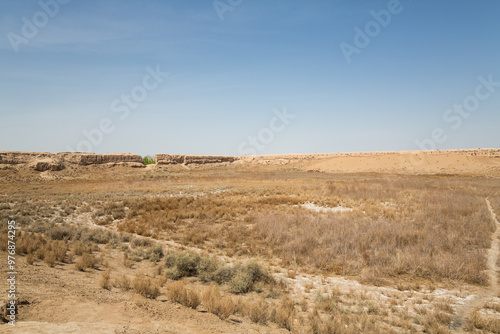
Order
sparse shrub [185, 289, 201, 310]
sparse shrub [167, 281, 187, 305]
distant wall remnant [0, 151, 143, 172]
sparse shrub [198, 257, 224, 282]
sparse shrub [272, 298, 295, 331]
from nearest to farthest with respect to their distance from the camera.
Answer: sparse shrub [272, 298, 295, 331], sparse shrub [185, 289, 201, 310], sparse shrub [167, 281, 187, 305], sparse shrub [198, 257, 224, 282], distant wall remnant [0, 151, 143, 172]

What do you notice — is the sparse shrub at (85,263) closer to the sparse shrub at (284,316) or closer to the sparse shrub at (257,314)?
the sparse shrub at (257,314)


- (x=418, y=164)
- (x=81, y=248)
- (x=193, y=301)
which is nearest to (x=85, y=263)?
(x=81, y=248)

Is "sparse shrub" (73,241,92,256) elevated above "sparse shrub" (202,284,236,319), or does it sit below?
below

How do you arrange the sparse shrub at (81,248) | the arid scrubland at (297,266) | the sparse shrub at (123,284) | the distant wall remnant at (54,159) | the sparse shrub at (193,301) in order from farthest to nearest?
1. the distant wall remnant at (54,159)
2. the sparse shrub at (81,248)
3. the sparse shrub at (123,284)
4. the sparse shrub at (193,301)
5. the arid scrubland at (297,266)

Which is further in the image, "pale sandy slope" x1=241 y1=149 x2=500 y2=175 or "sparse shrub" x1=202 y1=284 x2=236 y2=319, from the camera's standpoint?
"pale sandy slope" x1=241 y1=149 x2=500 y2=175

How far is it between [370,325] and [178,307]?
12.0 ft

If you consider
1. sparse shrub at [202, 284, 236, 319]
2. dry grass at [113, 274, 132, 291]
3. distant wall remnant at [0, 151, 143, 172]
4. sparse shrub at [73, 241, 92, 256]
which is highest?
distant wall remnant at [0, 151, 143, 172]

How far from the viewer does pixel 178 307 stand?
517cm

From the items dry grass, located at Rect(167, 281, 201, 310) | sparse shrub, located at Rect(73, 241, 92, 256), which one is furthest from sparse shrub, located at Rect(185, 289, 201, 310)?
sparse shrub, located at Rect(73, 241, 92, 256)

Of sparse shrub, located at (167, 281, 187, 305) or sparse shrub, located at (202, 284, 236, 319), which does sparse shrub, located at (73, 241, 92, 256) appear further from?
sparse shrub, located at (202, 284, 236, 319)

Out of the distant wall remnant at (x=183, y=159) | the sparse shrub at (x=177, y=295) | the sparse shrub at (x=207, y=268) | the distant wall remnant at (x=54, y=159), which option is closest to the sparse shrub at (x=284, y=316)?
the sparse shrub at (x=177, y=295)

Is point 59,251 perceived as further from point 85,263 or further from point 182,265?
point 182,265

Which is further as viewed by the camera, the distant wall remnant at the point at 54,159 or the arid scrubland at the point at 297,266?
the distant wall remnant at the point at 54,159

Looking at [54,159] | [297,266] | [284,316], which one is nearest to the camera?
[284,316]
